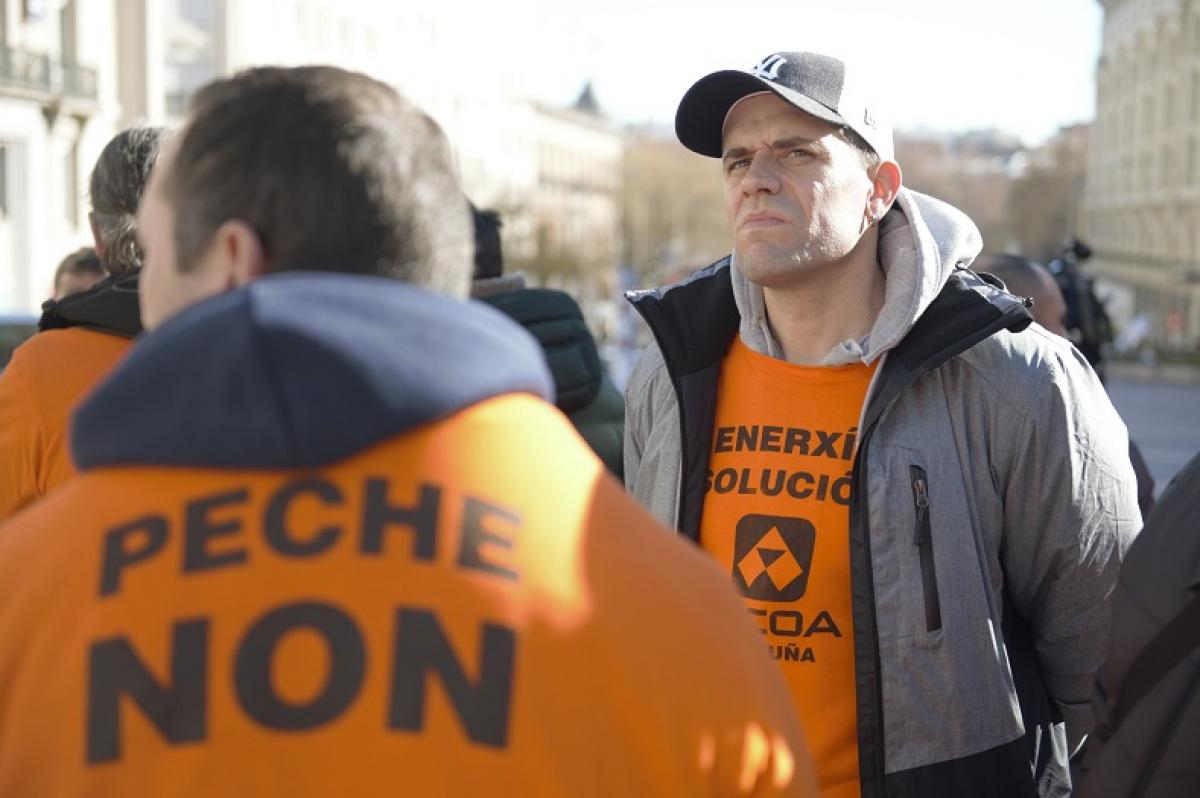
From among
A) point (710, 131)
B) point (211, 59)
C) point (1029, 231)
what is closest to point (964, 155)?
point (1029, 231)

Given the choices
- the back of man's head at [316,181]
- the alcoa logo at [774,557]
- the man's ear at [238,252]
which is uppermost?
the back of man's head at [316,181]

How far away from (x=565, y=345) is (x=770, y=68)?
3.12 ft

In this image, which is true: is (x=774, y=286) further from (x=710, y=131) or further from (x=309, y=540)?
(x=309, y=540)

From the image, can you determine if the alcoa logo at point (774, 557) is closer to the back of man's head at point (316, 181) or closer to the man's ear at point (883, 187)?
the man's ear at point (883, 187)

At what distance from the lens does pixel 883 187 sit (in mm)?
3086

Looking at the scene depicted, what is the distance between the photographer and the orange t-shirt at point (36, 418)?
2.54 meters

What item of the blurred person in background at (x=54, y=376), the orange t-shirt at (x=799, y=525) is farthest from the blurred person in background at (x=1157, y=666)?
the blurred person in background at (x=54, y=376)

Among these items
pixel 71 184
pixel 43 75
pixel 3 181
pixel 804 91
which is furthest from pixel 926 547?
pixel 71 184

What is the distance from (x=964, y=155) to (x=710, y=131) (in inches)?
5891

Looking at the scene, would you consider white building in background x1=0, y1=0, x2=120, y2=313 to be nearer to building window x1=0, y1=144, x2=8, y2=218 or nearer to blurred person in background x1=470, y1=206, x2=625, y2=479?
building window x1=0, y1=144, x2=8, y2=218

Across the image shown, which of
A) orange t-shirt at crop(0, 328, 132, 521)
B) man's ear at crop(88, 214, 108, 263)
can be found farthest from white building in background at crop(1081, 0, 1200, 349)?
orange t-shirt at crop(0, 328, 132, 521)

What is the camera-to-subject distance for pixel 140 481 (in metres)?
1.33

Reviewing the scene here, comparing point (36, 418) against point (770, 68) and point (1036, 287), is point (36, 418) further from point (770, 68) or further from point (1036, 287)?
point (1036, 287)

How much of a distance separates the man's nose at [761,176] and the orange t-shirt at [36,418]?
53.9 inches
